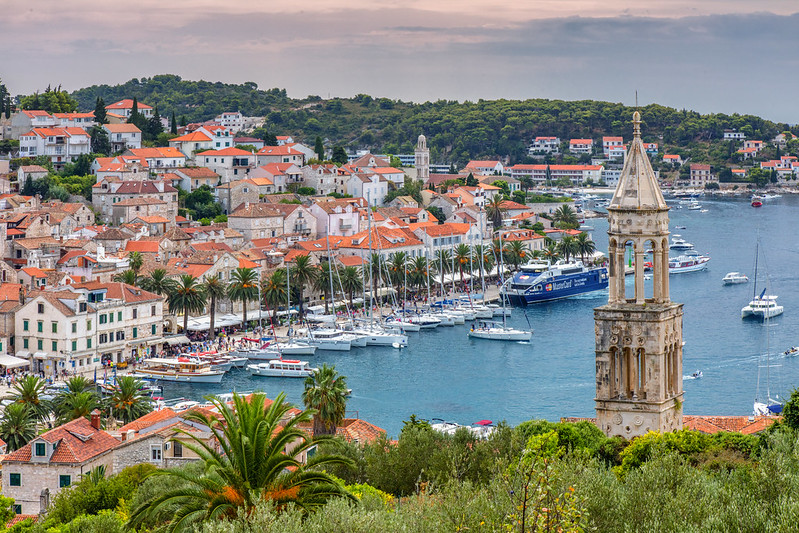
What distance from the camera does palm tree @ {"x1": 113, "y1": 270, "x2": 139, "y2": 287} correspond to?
73688mm

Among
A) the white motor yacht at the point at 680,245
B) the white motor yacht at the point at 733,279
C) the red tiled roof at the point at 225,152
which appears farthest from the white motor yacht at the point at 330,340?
the white motor yacht at the point at 680,245

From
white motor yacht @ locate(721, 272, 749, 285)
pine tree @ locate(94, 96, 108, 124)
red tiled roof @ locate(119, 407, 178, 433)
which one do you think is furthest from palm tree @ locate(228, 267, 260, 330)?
pine tree @ locate(94, 96, 108, 124)

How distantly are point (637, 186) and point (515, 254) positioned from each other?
258ft

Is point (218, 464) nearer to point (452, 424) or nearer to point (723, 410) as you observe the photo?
point (452, 424)

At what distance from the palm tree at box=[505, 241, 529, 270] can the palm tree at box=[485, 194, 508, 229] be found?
12.6 m

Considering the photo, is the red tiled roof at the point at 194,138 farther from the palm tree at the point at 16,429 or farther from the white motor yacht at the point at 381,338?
the palm tree at the point at 16,429

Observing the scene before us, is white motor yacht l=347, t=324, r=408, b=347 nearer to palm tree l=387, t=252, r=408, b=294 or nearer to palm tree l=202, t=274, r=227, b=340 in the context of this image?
palm tree l=202, t=274, r=227, b=340

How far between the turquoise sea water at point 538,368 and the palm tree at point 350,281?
6294 millimetres

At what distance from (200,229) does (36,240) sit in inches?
529

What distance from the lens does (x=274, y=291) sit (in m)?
79.4

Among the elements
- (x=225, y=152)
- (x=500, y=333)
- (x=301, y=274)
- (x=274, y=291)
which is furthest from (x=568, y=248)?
(x=274, y=291)

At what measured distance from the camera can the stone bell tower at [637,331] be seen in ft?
89.8

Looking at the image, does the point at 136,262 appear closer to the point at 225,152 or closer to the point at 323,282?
the point at 323,282

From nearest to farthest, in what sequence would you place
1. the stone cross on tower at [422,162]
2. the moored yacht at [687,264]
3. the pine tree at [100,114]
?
the moored yacht at [687,264]
the pine tree at [100,114]
the stone cross on tower at [422,162]
